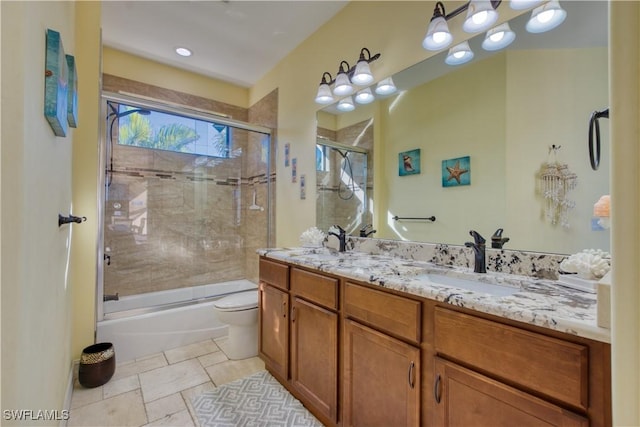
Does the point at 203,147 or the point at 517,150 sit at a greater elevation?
the point at 203,147

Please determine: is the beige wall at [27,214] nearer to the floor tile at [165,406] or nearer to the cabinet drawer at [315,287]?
the floor tile at [165,406]

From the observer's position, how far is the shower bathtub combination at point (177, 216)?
101 inches

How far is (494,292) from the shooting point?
1.19 metres

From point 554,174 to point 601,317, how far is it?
82cm

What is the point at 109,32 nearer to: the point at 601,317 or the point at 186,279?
the point at 186,279

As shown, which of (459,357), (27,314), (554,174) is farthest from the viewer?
(554,174)

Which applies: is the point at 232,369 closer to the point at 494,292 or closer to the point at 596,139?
the point at 494,292

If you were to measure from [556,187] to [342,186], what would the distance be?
1.40 metres

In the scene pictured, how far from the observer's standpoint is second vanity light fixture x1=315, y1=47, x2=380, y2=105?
2.00 metres

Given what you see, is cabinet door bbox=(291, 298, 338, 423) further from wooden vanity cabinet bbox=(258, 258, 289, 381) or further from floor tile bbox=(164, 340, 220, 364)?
→ floor tile bbox=(164, 340, 220, 364)

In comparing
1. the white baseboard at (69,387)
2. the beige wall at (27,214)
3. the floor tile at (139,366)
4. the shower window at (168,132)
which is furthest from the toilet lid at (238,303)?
the shower window at (168,132)

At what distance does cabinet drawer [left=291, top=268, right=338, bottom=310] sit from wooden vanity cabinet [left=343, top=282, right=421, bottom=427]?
9 cm

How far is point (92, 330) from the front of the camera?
204 cm

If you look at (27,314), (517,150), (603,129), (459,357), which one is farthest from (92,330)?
(603,129)
